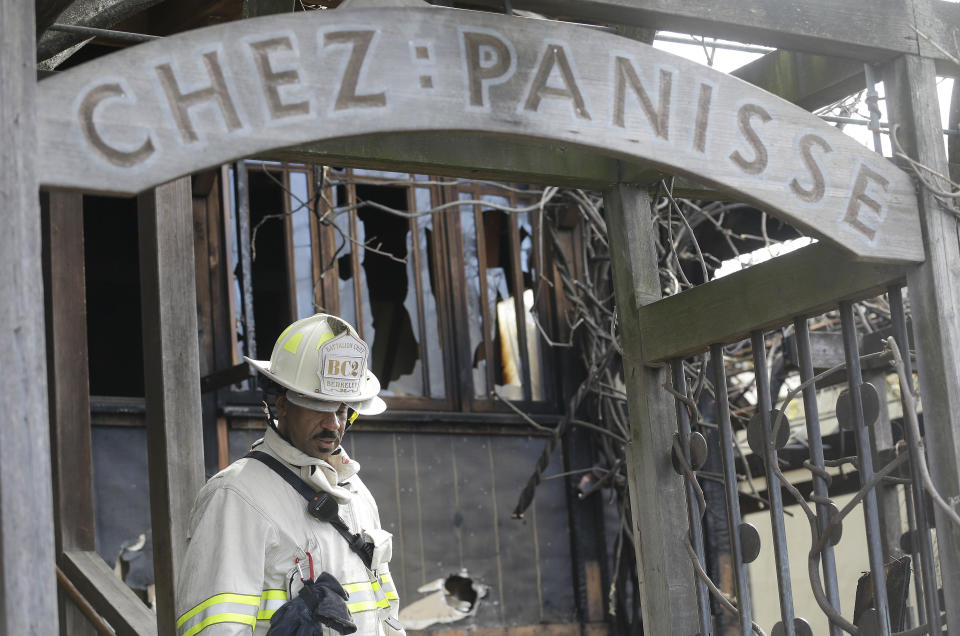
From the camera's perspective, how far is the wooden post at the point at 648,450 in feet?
14.7

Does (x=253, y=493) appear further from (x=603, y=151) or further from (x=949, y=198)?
(x=949, y=198)

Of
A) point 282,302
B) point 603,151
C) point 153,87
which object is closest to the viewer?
point 153,87

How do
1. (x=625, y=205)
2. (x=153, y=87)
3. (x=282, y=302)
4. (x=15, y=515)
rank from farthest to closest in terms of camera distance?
(x=282, y=302) → (x=625, y=205) → (x=153, y=87) → (x=15, y=515)

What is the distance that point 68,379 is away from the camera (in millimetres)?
5484

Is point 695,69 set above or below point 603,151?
above

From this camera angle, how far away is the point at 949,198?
373 cm

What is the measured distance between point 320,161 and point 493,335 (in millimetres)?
4392

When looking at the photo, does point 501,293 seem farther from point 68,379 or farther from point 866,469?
point 866,469

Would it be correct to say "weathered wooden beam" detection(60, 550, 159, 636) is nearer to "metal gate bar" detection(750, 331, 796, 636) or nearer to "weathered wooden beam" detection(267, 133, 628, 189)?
"weathered wooden beam" detection(267, 133, 628, 189)

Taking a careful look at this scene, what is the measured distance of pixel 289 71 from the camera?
9.73 ft

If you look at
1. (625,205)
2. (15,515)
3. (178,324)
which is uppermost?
(625,205)

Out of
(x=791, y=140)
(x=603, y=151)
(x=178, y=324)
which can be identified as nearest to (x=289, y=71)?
(x=603, y=151)

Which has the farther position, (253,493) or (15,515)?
(253,493)

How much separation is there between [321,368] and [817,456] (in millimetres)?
1605
